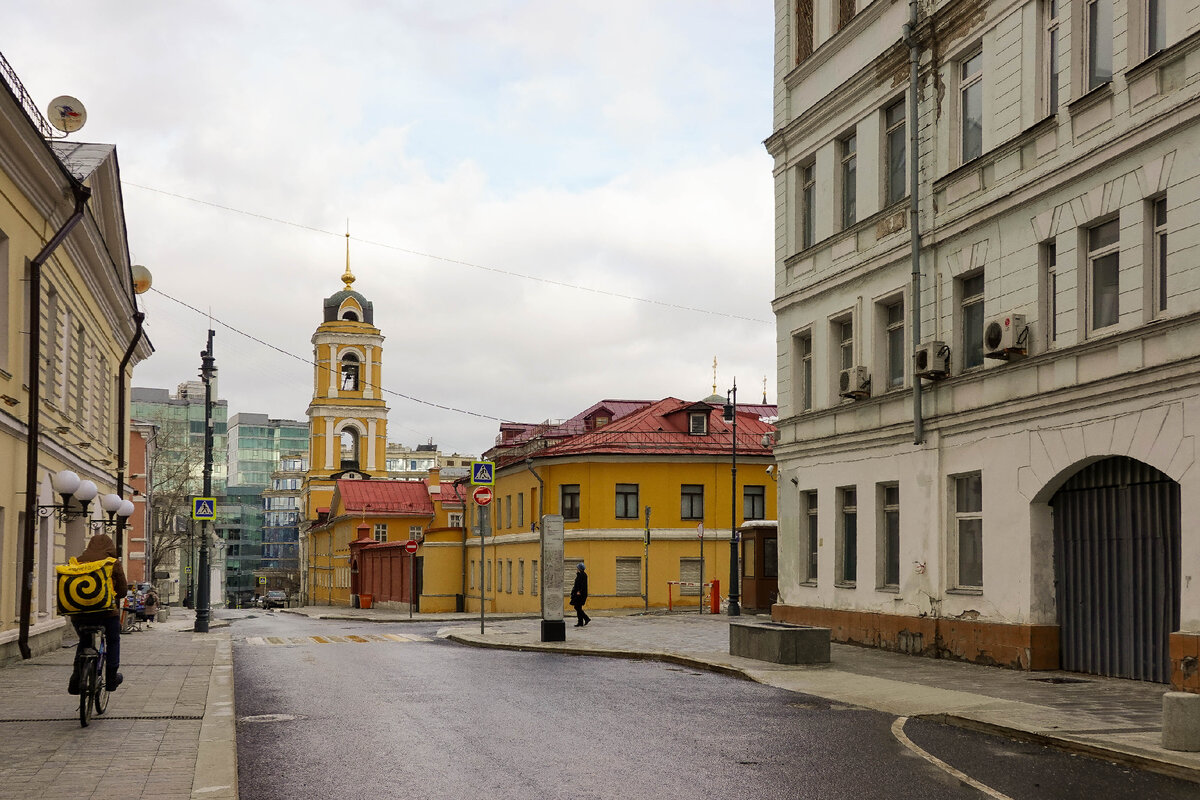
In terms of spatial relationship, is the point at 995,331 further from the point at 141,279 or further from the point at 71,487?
Answer: the point at 141,279

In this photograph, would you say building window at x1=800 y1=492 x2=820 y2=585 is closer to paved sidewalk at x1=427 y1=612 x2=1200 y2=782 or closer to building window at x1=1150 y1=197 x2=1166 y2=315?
paved sidewalk at x1=427 y1=612 x2=1200 y2=782

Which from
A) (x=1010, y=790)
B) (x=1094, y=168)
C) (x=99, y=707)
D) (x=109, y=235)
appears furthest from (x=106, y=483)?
(x=1010, y=790)

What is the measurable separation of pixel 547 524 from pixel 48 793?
55.3ft

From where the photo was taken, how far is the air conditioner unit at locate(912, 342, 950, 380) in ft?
66.1

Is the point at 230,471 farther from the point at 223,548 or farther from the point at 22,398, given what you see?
the point at 22,398

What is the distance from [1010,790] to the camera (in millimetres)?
8875

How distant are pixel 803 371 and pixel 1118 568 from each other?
1018cm

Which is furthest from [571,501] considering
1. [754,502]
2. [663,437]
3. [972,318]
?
[972,318]

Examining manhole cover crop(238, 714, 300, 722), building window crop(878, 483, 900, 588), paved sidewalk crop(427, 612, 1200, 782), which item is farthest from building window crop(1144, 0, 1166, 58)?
manhole cover crop(238, 714, 300, 722)

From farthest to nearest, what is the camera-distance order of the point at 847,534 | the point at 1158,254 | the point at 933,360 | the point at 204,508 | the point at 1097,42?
the point at 204,508
the point at 847,534
the point at 933,360
the point at 1097,42
the point at 1158,254

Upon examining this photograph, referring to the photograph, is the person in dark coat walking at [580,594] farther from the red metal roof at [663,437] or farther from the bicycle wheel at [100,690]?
the bicycle wheel at [100,690]

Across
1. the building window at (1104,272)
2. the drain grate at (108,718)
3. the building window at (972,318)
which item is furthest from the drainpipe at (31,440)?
the building window at (1104,272)

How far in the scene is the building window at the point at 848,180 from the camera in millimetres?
24078

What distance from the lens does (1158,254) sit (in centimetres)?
1584
